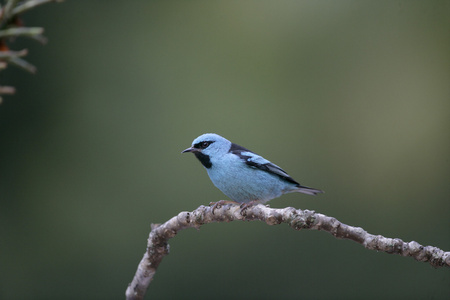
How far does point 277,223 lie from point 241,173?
1.02m

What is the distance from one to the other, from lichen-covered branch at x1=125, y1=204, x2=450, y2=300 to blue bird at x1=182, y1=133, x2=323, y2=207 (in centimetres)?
61

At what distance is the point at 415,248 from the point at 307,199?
256 cm

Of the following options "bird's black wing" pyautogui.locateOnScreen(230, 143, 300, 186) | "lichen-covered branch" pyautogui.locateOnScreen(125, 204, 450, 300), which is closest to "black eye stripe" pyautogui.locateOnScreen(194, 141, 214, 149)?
"bird's black wing" pyautogui.locateOnScreen(230, 143, 300, 186)


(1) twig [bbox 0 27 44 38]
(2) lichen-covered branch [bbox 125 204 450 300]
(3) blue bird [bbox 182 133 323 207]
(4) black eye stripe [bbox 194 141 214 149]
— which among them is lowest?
(2) lichen-covered branch [bbox 125 204 450 300]

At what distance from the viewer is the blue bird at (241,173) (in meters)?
2.32

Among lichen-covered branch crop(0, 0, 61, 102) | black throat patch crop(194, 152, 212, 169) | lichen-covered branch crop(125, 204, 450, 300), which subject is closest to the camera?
lichen-covered branch crop(0, 0, 61, 102)

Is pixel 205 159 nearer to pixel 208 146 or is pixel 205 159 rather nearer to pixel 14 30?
pixel 208 146

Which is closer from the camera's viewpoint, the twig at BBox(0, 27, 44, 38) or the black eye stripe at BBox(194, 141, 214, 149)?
the twig at BBox(0, 27, 44, 38)

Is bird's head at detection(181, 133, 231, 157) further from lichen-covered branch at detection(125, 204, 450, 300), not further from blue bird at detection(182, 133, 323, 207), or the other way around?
lichen-covered branch at detection(125, 204, 450, 300)

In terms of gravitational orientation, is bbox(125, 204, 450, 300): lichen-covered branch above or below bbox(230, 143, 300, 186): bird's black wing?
below

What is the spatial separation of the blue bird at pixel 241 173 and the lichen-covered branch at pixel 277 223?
0.61m

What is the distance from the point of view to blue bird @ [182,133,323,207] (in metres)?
2.32

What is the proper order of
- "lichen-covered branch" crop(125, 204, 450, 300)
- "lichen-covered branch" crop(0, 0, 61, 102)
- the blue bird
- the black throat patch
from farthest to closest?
the black throat patch < the blue bird < "lichen-covered branch" crop(125, 204, 450, 300) < "lichen-covered branch" crop(0, 0, 61, 102)

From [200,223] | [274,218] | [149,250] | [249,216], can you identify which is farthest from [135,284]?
[274,218]
